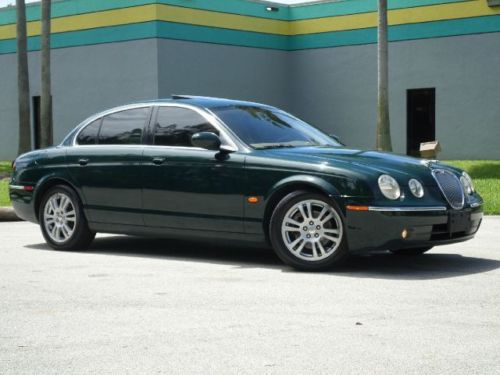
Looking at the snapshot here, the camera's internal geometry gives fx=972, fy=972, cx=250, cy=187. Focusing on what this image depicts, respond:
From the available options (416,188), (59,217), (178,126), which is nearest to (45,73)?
(59,217)

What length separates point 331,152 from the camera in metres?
8.82

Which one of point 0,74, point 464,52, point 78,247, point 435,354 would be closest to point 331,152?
point 78,247

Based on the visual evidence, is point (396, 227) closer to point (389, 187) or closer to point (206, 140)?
point (389, 187)

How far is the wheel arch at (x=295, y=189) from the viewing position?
8.29 m

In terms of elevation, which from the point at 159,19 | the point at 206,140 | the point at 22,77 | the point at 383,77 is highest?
the point at 159,19

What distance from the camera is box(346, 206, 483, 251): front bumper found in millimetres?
8102

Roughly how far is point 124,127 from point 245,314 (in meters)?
4.00

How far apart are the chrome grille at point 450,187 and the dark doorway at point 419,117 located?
21.7 meters

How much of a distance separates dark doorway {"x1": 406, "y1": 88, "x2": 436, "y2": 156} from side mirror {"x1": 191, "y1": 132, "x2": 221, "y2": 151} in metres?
21.9

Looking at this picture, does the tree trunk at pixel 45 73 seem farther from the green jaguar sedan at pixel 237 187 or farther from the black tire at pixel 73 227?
the black tire at pixel 73 227

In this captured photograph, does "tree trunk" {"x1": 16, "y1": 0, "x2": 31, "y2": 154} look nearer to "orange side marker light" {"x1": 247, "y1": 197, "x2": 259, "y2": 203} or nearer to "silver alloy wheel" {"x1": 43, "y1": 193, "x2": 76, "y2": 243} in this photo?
"silver alloy wheel" {"x1": 43, "y1": 193, "x2": 76, "y2": 243}

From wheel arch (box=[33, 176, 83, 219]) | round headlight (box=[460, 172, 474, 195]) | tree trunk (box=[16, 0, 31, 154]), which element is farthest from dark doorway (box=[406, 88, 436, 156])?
round headlight (box=[460, 172, 474, 195])

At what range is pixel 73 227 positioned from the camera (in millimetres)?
10148

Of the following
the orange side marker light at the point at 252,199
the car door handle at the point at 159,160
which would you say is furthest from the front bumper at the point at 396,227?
the car door handle at the point at 159,160
